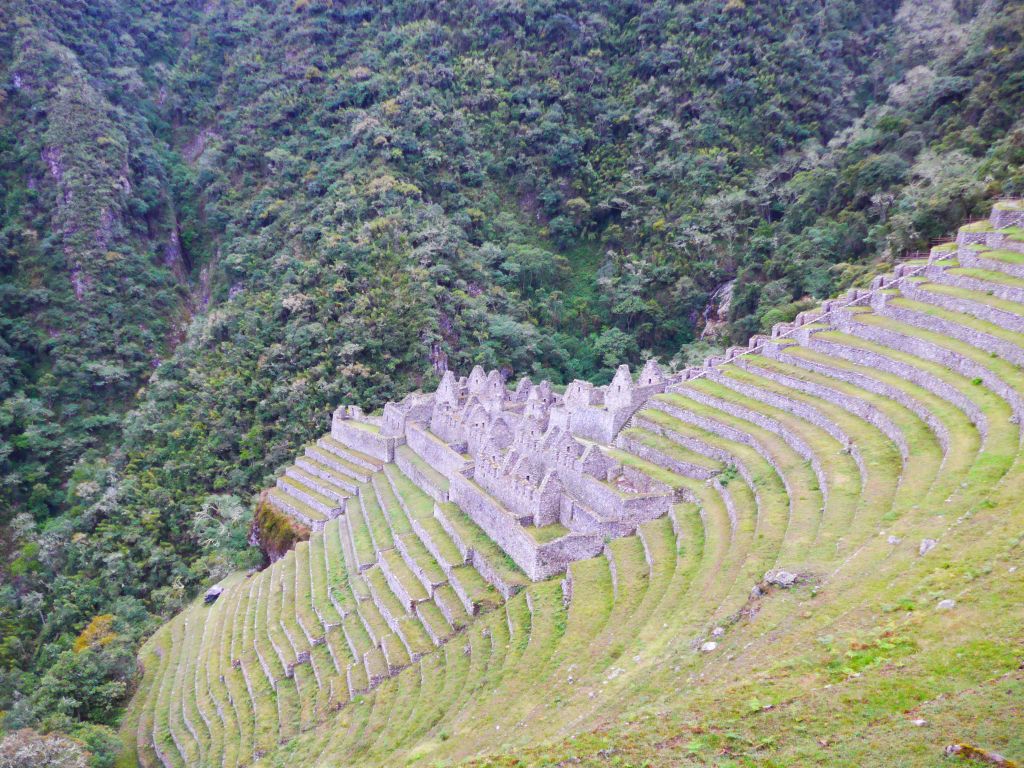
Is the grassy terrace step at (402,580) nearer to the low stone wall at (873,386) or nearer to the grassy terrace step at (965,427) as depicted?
the low stone wall at (873,386)

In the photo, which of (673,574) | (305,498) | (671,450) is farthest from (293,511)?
(673,574)

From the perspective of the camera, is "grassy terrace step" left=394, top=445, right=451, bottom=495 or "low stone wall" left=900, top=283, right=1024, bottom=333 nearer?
"low stone wall" left=900, top=283, right=1024, bottom=333

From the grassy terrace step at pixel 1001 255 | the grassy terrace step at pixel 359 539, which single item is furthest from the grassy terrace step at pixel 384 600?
the grassy terrace step at pixel 1001 255

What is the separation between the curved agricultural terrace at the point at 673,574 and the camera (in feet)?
30.8

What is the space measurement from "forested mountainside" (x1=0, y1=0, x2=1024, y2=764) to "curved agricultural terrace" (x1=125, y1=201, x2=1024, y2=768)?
27.8ft

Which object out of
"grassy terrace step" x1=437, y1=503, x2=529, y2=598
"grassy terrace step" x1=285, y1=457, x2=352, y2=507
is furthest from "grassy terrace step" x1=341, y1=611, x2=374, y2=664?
"grassy terrace step" x1=285, y1=457, x2=352, y2=507

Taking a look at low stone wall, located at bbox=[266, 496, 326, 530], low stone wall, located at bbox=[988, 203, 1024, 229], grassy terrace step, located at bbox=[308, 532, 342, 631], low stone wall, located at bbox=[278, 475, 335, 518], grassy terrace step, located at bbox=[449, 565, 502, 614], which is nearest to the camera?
grassy terrace step, located at bbox=[449, 565, 502, 614]

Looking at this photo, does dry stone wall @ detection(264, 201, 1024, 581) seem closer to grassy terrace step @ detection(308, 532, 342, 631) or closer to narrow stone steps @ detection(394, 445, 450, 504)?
narrow stone steps @ detection(394, 445, 450, 504)

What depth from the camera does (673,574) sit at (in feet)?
53.4

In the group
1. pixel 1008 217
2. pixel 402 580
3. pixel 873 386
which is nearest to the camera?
pixel 873 386

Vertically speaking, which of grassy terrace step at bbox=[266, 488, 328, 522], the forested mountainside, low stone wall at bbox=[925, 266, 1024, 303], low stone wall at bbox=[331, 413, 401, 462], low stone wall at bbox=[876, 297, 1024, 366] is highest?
the forested mountainside

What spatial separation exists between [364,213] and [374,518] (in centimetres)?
3040

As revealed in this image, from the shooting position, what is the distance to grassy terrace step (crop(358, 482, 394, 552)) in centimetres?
2575

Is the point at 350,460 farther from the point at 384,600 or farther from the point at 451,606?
the point at 451,606
